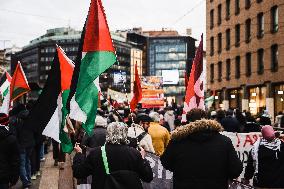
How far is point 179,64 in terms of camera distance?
168125mm

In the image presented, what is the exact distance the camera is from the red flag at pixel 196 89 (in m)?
10.2

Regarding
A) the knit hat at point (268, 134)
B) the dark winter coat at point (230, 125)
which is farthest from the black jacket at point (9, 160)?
the dark winter coat at point (230, 125)

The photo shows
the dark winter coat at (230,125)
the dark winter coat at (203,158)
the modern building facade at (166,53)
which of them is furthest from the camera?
the modern building facade at (166,53)

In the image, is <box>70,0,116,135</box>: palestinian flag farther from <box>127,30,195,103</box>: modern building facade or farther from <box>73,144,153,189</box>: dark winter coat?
<box>127,30,195,103</box>: modern building facade

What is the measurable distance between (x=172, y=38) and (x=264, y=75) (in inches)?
5131

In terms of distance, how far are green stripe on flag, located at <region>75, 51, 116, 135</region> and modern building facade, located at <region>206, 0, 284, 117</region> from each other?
101 feet

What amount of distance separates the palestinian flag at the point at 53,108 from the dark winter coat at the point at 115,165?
56.3 inches

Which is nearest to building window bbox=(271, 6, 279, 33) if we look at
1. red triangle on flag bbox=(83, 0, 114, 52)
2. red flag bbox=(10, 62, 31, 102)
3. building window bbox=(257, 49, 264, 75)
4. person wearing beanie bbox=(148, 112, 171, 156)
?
building window bbox=(257, 49, 264, 75)

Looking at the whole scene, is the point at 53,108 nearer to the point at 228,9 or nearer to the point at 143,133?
the point at 143,133

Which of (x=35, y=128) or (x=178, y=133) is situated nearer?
(x=178, y=133)

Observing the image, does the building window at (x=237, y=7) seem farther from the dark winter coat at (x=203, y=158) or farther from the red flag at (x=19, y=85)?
the dark winter coat at (x=203, y=158)

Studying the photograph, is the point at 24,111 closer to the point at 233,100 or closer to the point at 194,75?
the point at 194,75

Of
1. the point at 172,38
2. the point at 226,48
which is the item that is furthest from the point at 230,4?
the point at 172,38

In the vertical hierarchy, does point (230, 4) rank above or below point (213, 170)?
above
